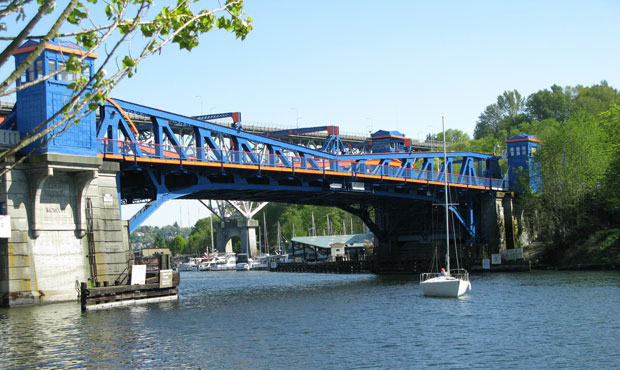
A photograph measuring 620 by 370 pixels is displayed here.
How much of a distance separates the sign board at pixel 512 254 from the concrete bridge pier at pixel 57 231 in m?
53.9

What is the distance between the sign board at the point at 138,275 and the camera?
52050 millimetres

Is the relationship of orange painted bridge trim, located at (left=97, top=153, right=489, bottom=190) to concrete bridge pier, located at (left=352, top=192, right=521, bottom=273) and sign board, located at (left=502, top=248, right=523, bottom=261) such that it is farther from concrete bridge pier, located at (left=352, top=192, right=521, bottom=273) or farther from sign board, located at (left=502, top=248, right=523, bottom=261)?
sign board, located at (left=502, top=248, right=523, bottom=261)

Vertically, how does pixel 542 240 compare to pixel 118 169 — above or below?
below

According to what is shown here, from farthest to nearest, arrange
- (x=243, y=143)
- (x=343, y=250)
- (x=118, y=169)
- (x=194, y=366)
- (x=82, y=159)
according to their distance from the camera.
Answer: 1. (x=343, y=250)
2. (x=243, y=143)
3. (x=118, y=169)
4. (x=82, y=159)
5. (x=194, y=366)

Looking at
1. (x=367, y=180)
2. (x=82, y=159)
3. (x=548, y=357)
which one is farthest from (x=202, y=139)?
(x=548, y=357)

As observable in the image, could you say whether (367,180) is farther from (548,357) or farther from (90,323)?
(548,357)

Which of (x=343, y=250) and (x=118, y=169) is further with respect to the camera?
(x=343, y=250)

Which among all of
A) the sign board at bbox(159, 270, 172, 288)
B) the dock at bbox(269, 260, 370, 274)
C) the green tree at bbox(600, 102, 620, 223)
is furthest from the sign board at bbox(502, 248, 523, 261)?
the sign board at bbox(159, 270, 172, 288)

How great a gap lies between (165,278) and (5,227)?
12723 millimetres

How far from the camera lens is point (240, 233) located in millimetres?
175500

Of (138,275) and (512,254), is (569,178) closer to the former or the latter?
(512,254)

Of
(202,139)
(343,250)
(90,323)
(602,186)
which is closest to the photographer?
(90,323)

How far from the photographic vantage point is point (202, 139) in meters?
64.3

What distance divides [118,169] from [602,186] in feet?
198
